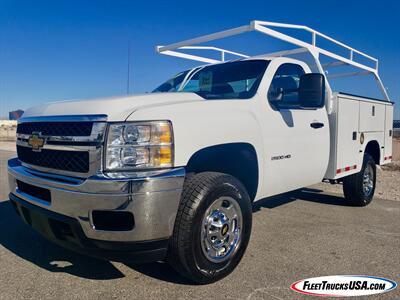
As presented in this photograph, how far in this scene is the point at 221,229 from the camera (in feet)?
9.69

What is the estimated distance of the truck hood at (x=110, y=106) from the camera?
2539 mm

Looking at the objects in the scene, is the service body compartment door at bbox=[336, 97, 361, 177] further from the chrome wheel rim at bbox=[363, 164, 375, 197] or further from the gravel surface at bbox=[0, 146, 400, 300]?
the gravel surface at bbox=[0, 146, 400, 300]

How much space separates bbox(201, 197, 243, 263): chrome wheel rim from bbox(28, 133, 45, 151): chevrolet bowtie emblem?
149 cm

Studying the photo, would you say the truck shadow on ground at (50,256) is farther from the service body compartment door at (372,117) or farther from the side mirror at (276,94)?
the service body compartment door at (372,117)

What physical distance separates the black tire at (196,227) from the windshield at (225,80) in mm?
1042

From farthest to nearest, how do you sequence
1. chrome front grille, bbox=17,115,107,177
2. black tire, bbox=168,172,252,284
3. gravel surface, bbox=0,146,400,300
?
gravel surface, bbox=0,146,400,300
black tire, bbox=168,172,252,284
chrome front grille, bbox=17,115,107,177

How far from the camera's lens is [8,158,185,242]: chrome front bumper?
238 cm

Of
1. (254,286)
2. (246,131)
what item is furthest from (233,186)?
(254,286)

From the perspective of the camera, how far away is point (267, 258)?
347cm

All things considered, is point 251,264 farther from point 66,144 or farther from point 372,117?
point 372,117

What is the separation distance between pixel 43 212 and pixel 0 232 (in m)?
1.98

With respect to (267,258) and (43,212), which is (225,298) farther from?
(43,212)

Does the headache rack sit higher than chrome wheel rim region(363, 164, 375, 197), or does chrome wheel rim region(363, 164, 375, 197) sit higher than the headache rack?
the headache rack

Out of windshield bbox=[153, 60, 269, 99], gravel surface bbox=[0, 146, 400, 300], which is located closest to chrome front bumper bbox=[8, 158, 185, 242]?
gravel surface bbox=[0, 146, 400, 300]
